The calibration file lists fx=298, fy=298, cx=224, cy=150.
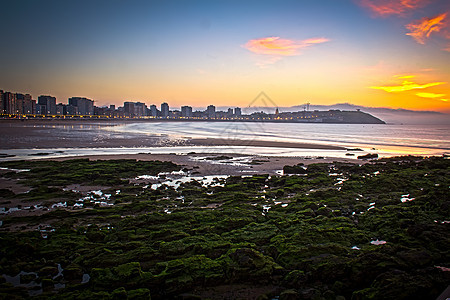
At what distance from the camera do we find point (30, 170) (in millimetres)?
18031

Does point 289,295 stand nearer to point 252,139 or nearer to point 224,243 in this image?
point 224,243

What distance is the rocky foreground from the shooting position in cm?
577

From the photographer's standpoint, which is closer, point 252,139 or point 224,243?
point 224,243

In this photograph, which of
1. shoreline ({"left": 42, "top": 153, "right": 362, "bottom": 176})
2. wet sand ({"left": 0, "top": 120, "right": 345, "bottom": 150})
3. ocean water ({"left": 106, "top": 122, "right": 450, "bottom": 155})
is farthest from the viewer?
ocean water ({"left": 106, "top": 122, "right": 450, "bottom": 155})

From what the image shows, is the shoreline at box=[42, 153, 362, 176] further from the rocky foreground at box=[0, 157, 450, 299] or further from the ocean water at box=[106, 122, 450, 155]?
the ocean water at box=[106, 122, 450, 155]

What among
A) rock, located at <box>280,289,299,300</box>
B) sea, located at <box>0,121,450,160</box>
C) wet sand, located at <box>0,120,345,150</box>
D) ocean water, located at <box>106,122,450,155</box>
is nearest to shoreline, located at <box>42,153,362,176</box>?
sea, located at <box>0,121,450,160</box>

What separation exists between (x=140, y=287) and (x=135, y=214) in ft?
16.4

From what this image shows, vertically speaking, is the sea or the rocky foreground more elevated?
the sea

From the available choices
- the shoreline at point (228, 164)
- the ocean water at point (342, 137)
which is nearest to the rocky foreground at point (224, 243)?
the shoreline at point (228, 164)

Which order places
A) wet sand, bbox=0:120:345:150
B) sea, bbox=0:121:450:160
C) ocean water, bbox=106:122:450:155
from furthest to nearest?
ocean water, bbox=106:122:450:155
wet sand, bbox=0:120:345:150
sea, bbox=0:121:450:160

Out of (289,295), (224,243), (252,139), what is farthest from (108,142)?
(289,295)

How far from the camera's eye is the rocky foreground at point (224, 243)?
577 cm

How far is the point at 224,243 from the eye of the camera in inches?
294

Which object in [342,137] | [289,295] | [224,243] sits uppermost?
[342,137]
